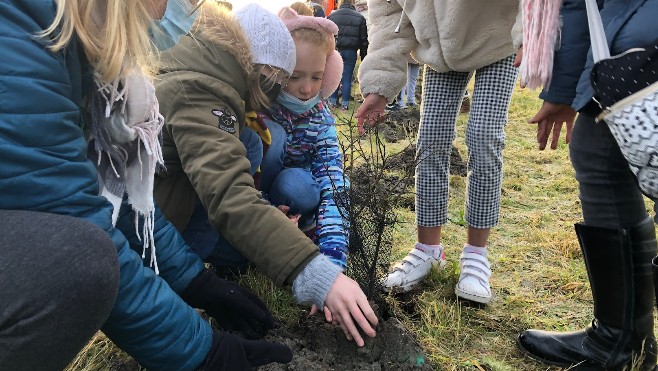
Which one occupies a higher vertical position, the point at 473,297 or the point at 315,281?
the point at 315,281

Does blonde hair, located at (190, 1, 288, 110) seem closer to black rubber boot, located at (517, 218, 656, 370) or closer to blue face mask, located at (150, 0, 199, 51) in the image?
blue face mask, located at (150, 0, 199, 51)

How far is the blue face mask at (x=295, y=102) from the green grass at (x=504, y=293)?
70cm

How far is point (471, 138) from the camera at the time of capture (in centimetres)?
229

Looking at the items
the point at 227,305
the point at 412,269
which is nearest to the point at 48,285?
the point at 227,305

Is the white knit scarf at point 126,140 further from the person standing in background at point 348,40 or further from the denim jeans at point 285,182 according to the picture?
the person standing in background at point 348,40

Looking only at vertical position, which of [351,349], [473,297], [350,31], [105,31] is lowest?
[350,31]

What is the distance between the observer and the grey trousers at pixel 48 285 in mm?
1029

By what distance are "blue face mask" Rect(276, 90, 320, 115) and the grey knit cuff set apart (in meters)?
0.98

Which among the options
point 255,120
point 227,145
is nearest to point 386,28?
point 255,120

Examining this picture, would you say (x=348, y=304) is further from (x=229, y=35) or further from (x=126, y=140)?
(x=229, y=35)

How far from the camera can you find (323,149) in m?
2.56

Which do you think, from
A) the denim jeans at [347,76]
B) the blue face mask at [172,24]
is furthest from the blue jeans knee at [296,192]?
the denim jeans at [347,76]

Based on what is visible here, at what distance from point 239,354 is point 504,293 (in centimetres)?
137

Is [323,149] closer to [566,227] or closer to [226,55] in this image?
[226,55]
